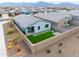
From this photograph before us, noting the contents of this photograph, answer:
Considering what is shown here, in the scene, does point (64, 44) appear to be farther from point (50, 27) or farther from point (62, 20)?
point (62, 20)

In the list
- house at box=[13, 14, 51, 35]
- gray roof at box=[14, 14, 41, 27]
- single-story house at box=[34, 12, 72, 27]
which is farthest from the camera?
single-story house at box=[34, 12, 72, 27]

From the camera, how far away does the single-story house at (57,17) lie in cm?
724

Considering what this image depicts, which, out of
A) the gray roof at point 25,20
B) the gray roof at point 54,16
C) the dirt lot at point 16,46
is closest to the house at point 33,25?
the gray roof at point 25,20

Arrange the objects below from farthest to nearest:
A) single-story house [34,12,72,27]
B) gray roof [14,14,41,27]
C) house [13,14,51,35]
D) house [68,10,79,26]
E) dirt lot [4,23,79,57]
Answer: house [68,10,79,26]
single-story house [34,12,72,27]
gray roof [14,14,41,27]
house [13,14,51,35]
dirt lot [4,23,79,57]

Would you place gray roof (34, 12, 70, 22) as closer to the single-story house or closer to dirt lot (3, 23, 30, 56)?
the single-story house

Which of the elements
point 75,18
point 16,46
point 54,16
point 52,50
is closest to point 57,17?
point 54,16

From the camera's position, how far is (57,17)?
7.69 metres

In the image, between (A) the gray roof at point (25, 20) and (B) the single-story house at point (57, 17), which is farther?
(B) the single-story house at point (57, 17)

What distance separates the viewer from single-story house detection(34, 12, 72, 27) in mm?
7235

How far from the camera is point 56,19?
24.4ft

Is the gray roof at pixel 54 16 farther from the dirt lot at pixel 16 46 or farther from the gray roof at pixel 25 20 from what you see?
the dirt lot at pixel 16 46

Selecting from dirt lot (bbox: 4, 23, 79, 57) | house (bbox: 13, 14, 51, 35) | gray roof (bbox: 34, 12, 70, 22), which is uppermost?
gray roof (bbox: 34, 12, 70, 22)

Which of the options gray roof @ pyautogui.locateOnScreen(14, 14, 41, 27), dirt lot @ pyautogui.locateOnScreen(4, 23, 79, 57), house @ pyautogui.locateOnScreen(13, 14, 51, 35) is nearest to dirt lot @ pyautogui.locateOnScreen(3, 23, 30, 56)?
dirt lot @ pyautogui.locateOnScreen(4, 23, 79, 57)

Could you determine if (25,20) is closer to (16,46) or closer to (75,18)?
(16,46)
